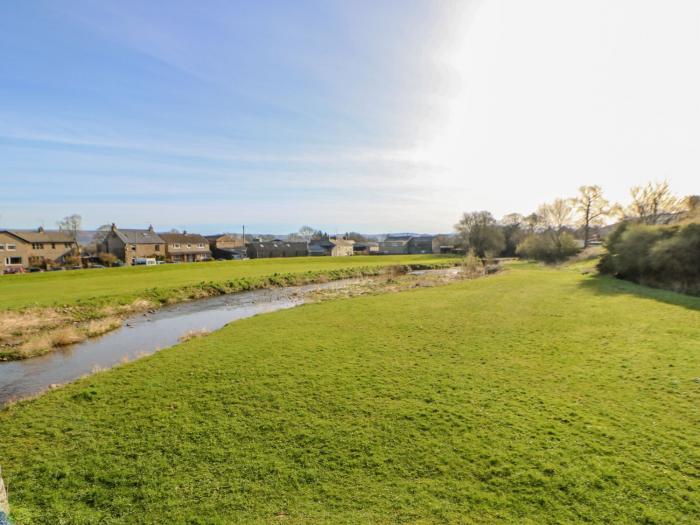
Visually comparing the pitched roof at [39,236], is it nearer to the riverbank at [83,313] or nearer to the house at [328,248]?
the riverbank at [83,313]

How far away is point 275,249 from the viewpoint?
88188 mm

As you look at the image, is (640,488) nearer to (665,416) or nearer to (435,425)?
(665,416)

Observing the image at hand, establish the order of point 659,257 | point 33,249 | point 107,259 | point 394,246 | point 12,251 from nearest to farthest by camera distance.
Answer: point 659,257
point 12,251
point 33,249
point 107,259
point 394,246

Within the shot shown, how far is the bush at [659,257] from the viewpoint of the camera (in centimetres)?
2242

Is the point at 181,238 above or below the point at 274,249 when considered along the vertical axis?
above

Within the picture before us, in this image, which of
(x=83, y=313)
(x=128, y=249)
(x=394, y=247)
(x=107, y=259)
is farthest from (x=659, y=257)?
(x=394, y=247)

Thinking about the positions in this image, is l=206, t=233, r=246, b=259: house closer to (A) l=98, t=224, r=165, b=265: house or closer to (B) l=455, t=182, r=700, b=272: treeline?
(A) l=98, t=224, r=165, b=265: house

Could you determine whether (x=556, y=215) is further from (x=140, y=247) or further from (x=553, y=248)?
(x=140, y=247)

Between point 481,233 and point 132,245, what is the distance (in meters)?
75.2

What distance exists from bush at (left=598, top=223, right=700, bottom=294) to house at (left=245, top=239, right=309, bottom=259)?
72152 mm

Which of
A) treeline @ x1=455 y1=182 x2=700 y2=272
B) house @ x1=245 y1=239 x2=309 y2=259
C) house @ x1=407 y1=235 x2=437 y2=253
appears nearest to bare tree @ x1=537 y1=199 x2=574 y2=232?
treeline @ x1=455 y1=182 x2=700 y2=272

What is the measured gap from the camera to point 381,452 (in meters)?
6.20

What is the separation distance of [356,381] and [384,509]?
4302 mm

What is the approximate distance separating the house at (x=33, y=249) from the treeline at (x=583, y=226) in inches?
2793
